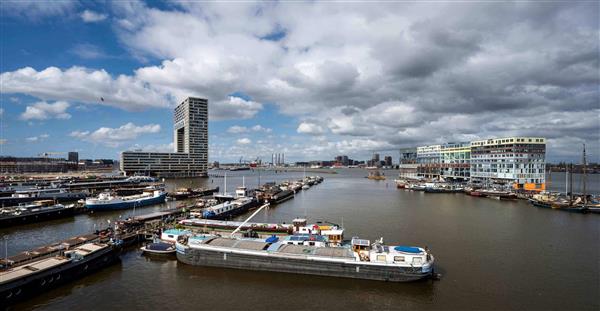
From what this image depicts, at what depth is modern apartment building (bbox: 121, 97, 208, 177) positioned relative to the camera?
15225 centimetres

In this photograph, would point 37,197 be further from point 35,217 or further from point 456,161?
point 456,161

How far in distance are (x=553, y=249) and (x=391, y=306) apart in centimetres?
2428

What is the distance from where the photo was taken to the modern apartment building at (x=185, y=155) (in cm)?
15225

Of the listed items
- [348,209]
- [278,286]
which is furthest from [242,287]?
[348,209]

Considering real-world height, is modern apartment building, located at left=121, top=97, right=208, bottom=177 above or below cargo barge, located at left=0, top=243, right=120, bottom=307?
above

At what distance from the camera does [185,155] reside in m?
169

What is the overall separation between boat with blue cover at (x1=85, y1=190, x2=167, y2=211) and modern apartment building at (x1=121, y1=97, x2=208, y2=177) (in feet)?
318

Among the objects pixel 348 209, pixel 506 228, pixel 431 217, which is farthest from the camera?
pixel 348 209

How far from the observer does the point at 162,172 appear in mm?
158375

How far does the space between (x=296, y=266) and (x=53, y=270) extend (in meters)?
17.6

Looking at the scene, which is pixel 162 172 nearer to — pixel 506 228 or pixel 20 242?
pixel 20 242

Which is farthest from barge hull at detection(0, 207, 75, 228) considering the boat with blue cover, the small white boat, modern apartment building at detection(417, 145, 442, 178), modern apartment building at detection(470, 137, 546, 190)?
modern apartment building at detection(417, 145, 442, 178)

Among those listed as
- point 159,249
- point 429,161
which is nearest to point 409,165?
point 429,161

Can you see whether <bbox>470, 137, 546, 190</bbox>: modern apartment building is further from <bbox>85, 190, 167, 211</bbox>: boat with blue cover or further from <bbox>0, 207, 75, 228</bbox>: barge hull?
<bbox>0, 207, 75, 228</bbox>: barge hull
